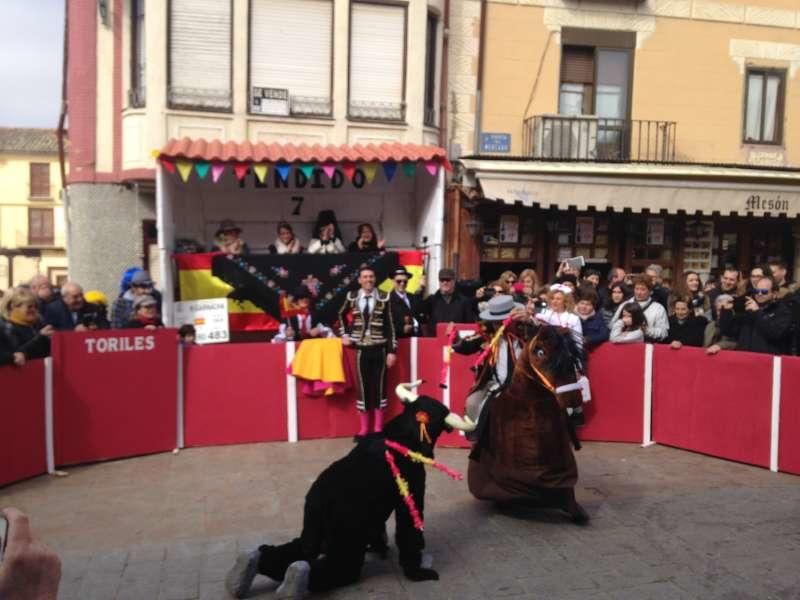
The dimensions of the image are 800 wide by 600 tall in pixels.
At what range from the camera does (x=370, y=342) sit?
7.57 meters

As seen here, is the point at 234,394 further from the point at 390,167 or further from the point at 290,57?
the point at 290,57

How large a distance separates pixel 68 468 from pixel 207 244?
4.17m

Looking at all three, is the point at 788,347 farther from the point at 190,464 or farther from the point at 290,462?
the point at 190,464

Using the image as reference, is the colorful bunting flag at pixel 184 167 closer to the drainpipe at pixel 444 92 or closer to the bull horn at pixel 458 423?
the drainpipe at pixel 444 92

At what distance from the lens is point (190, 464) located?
704cm

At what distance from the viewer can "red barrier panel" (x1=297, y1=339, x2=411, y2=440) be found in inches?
308

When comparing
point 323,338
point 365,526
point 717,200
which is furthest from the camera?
point 717,200

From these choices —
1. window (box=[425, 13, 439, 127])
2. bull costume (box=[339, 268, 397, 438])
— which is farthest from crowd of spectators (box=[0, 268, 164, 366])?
window (box=[425, 13, 439, 127])

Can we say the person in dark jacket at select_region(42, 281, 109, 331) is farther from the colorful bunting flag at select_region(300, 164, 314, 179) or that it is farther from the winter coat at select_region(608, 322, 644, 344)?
the winter coat at select_region(608, 322, 644, 344)

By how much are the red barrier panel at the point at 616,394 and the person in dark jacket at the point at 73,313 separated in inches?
207

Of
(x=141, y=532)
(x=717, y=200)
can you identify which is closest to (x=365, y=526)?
(x=141, y=532)

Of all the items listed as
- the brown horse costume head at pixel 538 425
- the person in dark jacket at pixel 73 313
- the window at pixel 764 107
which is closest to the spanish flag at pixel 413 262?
the person in dark jacket at pixel 73 313

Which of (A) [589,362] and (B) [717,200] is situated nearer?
(A) [589,362]

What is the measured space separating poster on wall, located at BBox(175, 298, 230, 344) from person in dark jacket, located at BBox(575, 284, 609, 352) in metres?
4.38
